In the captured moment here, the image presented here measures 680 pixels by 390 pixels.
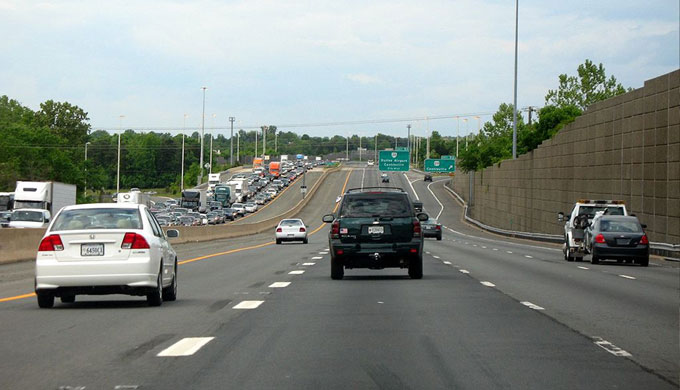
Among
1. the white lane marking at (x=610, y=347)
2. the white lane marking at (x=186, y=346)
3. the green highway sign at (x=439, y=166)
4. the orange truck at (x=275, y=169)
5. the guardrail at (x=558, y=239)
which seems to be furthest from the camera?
the orange truck at (x=275, y=169)

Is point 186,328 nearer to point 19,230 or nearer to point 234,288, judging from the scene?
point 234,288

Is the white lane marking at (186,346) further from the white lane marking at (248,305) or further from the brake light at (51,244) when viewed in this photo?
the brake light at (51,244)

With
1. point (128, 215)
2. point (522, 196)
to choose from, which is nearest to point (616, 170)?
point (522, 196)

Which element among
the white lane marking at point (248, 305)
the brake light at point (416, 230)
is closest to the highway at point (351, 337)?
the white lane marking at point (248, 305)

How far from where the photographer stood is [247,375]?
8.76 m

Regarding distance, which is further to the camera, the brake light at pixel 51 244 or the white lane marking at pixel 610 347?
the brake light at pixel 51 244

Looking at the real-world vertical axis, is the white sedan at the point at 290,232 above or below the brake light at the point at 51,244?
below

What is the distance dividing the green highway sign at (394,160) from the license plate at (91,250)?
101m

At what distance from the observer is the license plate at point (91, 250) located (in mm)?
14855

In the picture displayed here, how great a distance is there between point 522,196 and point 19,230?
63.5m

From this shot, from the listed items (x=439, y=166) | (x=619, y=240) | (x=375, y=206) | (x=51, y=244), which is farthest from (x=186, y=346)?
(x=439, y=166)

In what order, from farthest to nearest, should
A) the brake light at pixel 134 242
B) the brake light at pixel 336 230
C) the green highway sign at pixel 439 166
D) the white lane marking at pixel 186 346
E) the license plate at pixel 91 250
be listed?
1. the green highway sign at pixel 439 166
2. the brake light at pixel 336 230
3. the brake light at pixel 134 242
4. the license plate at pixel 91 250
5. the white lane marking at pixel 186 346

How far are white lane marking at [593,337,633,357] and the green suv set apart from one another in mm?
10265

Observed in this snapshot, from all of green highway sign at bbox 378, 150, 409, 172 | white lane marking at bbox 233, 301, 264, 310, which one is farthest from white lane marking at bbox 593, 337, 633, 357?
green highway sign at bbox 378, 150, 409, 172
